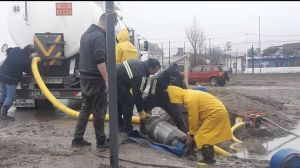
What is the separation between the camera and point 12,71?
34.4 feet

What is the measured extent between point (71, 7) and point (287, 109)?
886 cm

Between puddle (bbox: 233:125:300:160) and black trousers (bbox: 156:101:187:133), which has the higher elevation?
black trousers (bbox: 156:101:187:133)

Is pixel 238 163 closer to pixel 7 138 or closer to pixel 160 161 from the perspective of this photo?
pixel 160 161

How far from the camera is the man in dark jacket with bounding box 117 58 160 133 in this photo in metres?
7.69

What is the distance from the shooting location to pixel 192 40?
51.2 metres

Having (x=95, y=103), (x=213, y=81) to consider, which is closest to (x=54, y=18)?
(x=95, y=103)

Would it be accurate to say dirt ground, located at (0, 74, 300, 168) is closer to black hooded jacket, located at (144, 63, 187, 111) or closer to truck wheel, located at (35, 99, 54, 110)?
black hooded jacket, located at (144, 63, 187, 111)

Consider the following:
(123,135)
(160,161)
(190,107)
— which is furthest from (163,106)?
(160,161)

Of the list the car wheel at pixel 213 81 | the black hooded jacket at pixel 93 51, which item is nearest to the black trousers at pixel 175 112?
the black hooded jacket at pixel 93 51

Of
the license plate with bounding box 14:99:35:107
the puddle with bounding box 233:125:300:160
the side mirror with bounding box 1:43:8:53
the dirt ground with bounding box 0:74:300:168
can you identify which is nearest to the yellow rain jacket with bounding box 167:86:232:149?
the dirt ground with bounding box 0:74:300:168

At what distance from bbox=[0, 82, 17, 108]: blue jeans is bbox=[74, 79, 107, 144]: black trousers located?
4264 mm

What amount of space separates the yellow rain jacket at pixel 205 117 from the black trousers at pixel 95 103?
1186mm

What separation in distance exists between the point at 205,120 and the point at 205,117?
0.15 feet

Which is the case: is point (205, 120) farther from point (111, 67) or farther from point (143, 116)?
point (111, 67)
